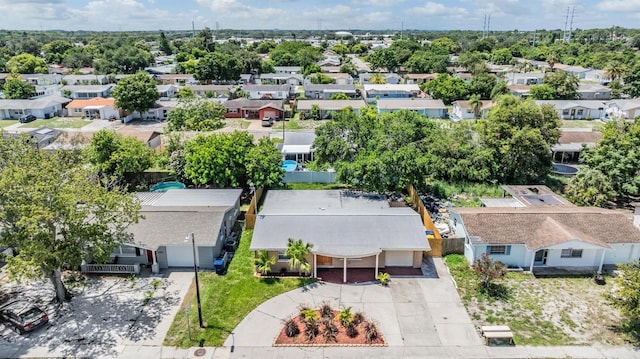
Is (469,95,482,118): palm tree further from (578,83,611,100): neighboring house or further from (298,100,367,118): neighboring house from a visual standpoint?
(578,83,611,100): neighboring house

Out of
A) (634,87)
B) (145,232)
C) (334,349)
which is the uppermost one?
(634,87)

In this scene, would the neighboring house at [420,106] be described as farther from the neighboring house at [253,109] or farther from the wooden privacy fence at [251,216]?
the wooden privacy fence at [251,216]

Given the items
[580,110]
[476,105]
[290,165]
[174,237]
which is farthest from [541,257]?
[580,110]

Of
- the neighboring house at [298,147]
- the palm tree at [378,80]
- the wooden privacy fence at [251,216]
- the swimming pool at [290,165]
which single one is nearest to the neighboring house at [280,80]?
the palm tree at [378,80]

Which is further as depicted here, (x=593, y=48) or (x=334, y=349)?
(x=593, y=48)

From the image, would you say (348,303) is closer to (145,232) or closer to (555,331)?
(555,331)

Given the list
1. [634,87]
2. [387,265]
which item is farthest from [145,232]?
[634,87]

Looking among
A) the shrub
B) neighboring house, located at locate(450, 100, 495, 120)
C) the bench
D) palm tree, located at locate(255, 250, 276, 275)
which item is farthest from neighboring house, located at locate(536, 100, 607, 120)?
the shrub
